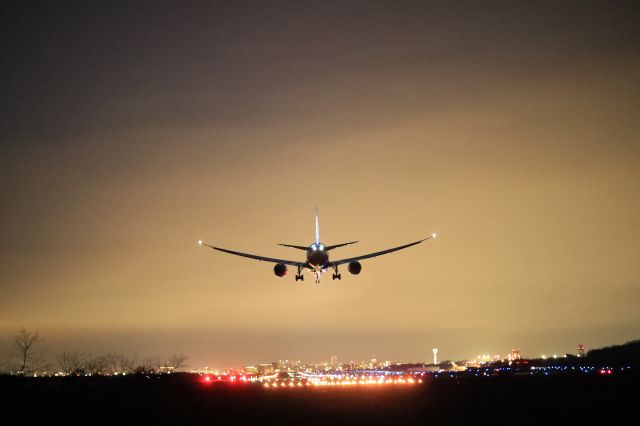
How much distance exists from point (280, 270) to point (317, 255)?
5.35 metres

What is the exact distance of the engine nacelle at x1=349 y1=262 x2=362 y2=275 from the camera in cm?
7251

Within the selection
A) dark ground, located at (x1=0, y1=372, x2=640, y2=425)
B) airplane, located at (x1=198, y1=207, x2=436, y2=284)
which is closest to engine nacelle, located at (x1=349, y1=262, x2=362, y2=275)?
airplane, located at (x1=198, y1=207, x2=436, y2=284)

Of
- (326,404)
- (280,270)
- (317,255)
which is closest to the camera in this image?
(326,404)

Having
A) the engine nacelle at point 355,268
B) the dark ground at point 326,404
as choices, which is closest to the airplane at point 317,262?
the engine nacelle at point 355,268

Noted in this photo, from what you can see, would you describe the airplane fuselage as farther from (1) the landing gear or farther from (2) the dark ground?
(2) the dark ground

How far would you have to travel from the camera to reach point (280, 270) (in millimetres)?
74562

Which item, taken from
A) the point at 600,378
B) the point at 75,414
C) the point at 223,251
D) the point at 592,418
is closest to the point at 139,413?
the point at 75,414

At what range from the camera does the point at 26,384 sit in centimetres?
5288

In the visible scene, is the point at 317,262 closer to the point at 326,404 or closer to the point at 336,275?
the point at 336,275

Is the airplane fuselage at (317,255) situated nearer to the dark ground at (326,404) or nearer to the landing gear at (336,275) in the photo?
the landing gear at (336,275)

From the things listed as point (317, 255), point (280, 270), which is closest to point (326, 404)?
point (317, 255)

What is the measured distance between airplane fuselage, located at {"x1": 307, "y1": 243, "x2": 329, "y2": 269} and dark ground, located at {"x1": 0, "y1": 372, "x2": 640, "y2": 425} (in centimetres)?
2402

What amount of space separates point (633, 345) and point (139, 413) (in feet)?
479

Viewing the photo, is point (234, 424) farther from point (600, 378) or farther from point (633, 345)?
point (633, 345)
